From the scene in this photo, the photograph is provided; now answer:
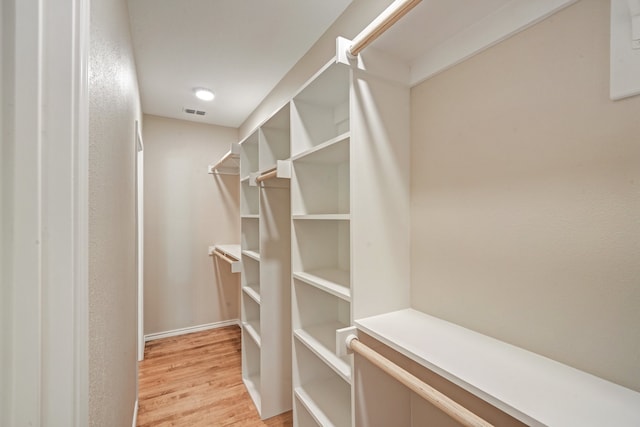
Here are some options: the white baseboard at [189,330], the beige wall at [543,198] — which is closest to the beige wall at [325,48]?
the beige wall at [543,198]

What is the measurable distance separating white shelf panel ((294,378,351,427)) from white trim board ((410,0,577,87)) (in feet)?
5.11

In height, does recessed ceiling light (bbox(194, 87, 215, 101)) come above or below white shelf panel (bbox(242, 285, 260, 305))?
above

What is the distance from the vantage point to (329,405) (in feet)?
4.45

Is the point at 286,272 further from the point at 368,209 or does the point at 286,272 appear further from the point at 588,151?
the point at 588,151

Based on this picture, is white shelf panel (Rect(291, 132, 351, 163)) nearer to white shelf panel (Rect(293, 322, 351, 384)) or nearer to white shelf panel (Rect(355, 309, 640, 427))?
white shelf panel (Rect(355, 309, 640, 427))

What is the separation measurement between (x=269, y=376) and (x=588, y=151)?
2087 mm

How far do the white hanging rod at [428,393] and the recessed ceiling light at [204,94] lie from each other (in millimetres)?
2544

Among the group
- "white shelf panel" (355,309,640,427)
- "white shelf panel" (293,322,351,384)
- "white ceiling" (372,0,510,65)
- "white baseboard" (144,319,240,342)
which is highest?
"white ceiling" (372,0,510,65)

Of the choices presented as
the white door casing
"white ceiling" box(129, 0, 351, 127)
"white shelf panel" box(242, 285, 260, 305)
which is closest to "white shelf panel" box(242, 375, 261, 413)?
"white shelf panel" box(242, 285, 260, 305)

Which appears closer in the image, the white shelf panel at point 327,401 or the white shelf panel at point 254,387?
the white shelf panel at point 327,401

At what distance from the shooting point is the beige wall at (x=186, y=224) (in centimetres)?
315

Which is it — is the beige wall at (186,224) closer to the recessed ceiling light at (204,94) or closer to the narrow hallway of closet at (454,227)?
the recessed ceiling light at (204,94)

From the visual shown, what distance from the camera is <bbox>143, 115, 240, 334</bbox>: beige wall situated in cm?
315

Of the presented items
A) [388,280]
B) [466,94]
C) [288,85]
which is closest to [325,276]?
[388,280]
